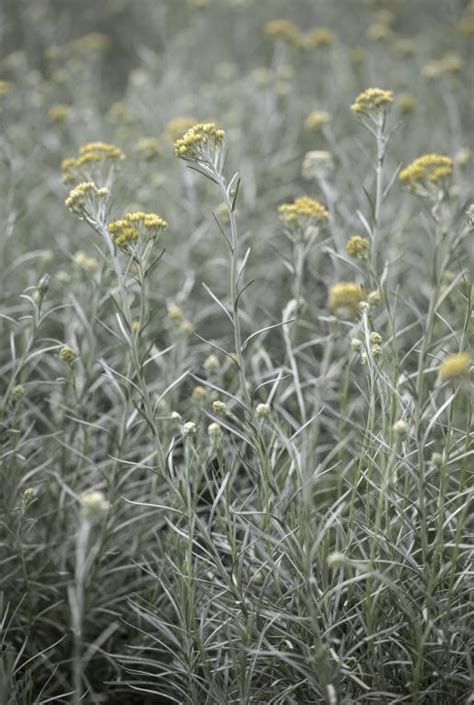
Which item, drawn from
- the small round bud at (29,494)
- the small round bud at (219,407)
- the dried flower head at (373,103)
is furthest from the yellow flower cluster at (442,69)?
the small round bud at (29,494)

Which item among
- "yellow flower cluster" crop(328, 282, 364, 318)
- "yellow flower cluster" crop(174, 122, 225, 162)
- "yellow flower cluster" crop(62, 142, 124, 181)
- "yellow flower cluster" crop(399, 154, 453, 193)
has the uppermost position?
"yellow flower cluster" crop(174, 122, 225, 162)

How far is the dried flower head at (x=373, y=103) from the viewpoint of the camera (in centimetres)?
169

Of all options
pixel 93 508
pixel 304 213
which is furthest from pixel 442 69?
pixel 93 508

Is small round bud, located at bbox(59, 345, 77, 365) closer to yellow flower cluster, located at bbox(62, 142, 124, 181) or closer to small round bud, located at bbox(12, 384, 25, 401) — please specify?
small round bud, located at bbox(12, 384, 25, 401)

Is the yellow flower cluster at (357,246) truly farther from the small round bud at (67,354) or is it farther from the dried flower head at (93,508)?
the dried flower head at (93,508)

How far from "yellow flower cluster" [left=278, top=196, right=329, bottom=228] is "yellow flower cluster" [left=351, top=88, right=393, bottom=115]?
246 mm

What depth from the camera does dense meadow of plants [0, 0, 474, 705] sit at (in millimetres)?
1436

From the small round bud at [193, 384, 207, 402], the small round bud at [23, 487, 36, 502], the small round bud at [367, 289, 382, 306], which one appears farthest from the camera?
the small round bud at [193, 384, 207, 402]

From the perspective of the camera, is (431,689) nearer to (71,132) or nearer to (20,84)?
(71,132)

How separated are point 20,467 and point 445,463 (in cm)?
115

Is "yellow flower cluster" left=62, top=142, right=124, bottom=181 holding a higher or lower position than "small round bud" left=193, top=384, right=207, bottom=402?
higher

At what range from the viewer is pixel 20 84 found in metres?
3.95

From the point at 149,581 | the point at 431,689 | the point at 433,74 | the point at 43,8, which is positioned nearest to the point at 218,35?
the point at 43,8

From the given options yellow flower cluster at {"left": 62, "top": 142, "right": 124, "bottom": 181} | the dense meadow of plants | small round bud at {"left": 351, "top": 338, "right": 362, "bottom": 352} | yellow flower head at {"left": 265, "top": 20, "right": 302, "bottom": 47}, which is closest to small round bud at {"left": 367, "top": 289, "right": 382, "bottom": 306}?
the dense meadow of plants
